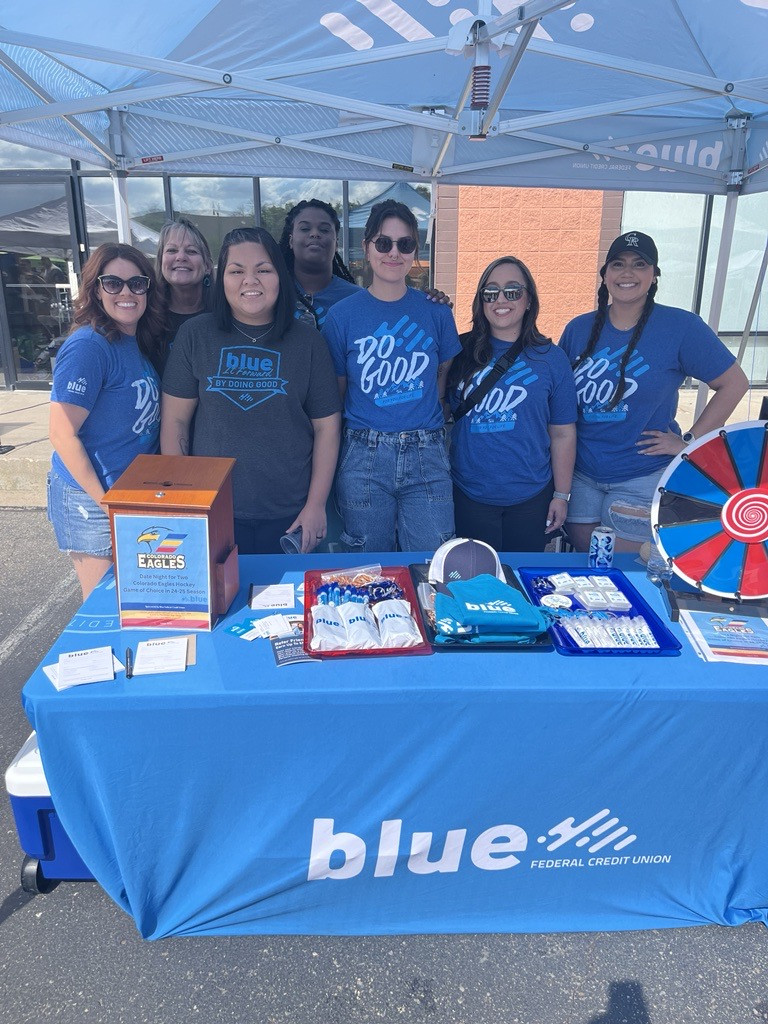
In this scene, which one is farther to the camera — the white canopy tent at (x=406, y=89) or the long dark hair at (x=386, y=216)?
the white canopy tent at (x=406, y=89)

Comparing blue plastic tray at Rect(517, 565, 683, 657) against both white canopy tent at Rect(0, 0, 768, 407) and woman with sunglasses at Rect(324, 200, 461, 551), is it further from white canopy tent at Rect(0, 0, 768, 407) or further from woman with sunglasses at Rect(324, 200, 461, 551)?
white canopy tent at Rect(0, 0, 768, 407)

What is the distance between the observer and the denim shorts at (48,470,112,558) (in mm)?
2373

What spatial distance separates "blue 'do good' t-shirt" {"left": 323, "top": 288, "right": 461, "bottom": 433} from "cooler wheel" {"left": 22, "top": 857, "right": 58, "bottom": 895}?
1668 mm

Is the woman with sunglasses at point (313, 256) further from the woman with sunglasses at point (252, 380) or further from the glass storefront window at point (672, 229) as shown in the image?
the glass storefront window at point (672, 229)

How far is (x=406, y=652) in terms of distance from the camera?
5.56ft

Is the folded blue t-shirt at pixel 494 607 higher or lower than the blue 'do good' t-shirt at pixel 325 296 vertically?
lower

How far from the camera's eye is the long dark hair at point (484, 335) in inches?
101

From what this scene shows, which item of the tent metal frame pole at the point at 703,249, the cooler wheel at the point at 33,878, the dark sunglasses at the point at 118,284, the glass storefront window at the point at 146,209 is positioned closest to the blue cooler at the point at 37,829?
the cooler wheel at the point at 33,878

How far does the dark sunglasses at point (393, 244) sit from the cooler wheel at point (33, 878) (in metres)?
2.14

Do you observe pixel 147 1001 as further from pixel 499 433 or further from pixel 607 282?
pixel 607 282

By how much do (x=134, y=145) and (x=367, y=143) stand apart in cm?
131

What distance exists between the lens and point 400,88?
3.53 m

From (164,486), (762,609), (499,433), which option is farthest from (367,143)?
(762,609)

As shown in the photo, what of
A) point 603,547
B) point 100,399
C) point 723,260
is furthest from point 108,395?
point 723,260
